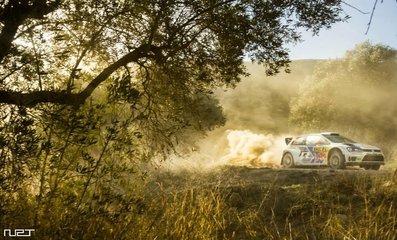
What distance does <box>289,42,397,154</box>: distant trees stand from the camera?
35.9 meters

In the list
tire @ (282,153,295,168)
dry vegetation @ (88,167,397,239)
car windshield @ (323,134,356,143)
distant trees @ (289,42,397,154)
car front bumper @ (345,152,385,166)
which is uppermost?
distant trees @ (289,42,397,154)

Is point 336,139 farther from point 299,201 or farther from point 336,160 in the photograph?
point 299,201

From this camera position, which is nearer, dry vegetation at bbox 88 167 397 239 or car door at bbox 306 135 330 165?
dry vegetation at bbox 88 167 397 239

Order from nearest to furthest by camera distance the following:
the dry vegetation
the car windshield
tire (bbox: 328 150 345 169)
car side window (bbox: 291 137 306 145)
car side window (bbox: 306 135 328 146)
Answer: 1. the dry vegetation
2. tire (bbox: 328 150 345 169)
3. the car windshield
4. car side window (bbox: 306 135 328 146)
5. car side window (bbox: 291 137 306 145)

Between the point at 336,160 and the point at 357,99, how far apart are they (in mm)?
19921

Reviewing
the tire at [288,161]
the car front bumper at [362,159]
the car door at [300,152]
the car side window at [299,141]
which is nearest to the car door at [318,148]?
the car door at [300,152]

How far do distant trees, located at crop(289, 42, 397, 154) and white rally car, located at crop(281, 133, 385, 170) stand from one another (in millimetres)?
15396

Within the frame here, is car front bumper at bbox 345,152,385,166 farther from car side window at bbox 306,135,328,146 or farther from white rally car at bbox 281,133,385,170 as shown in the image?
car side window at bbox 306,135,328,146

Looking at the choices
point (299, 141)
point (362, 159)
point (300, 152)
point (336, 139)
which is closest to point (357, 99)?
point (299, 141)

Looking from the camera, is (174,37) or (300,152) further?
(300,152)

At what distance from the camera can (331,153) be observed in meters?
18.7

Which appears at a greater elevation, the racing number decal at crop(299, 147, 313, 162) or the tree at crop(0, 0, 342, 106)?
the tree at crop(0, 0, 342, 106)

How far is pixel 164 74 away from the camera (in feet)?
28.9

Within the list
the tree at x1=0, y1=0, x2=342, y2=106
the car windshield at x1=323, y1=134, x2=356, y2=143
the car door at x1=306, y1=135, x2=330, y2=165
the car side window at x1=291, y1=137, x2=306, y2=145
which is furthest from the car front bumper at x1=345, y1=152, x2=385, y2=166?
the tree at x1=0, y1=0, x2=342, y2=106
